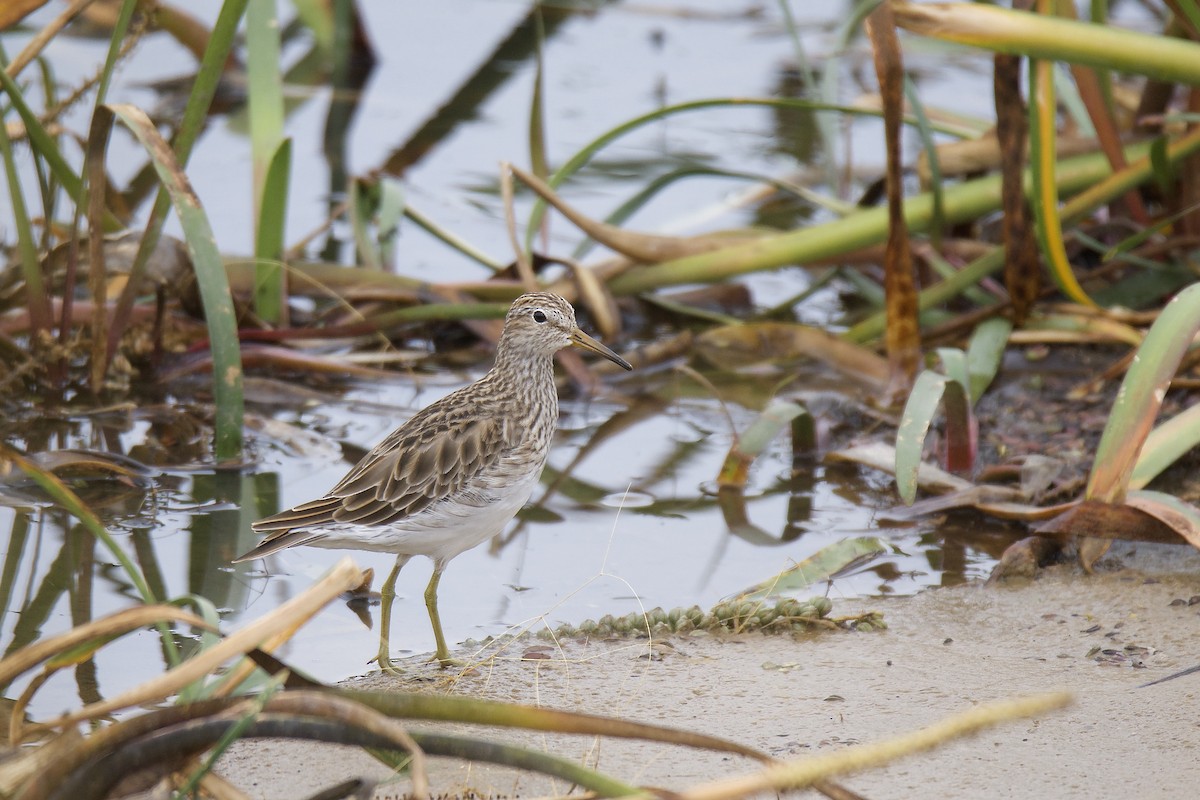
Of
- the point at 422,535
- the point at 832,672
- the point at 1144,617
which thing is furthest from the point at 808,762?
the point at 1144,617

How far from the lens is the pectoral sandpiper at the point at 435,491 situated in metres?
4.75

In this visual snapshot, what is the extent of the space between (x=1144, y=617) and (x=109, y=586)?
146 inches

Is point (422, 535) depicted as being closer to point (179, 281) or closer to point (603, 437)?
point (603, 437)

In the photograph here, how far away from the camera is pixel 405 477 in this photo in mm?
4898

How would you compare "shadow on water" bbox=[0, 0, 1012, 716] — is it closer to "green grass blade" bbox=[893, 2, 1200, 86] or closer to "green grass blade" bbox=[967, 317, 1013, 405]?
"green grass blade" bbox=[967, 317, 1013, 405]

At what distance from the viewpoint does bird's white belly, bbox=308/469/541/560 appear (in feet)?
15.6

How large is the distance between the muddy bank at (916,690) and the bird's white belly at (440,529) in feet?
1.39

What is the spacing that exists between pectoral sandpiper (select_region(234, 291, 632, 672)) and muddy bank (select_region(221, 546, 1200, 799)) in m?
0.43

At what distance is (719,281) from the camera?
764 cm

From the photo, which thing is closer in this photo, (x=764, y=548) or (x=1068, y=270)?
(x=764, y=548)

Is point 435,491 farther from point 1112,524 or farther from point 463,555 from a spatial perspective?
point 1112,524

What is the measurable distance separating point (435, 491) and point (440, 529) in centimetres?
13

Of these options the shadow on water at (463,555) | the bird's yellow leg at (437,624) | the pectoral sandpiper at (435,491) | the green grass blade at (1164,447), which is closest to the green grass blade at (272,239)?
the shadow on water at (463,555)

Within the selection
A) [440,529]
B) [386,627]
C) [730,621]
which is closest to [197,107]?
[440,529]
